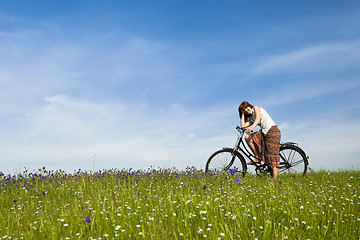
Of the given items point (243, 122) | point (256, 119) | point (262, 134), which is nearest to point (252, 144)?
point (262, 134)

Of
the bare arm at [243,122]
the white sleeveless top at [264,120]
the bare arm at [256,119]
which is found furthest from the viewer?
the bare arm at [243,122]

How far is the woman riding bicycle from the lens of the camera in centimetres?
951

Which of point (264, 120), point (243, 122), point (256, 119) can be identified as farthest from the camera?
point (243, 122)

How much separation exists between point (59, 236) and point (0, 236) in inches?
40.6

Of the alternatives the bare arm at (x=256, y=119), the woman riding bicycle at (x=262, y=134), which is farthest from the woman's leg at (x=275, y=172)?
the bare arm at (x=256, y=119)

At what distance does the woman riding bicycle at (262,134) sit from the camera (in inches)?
374

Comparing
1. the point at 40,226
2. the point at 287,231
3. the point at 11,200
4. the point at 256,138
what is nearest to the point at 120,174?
the point at 11,200

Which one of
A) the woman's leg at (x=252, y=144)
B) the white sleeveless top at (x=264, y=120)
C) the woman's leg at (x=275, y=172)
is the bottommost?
the woman's leg at (x=275, y=172)

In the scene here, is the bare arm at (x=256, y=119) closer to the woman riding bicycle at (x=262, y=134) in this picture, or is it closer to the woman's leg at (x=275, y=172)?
the woman riding bicycle at (x=262, y=134)

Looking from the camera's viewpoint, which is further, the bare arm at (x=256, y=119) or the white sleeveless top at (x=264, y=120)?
the white sleeveless top at (x=264, y=120)

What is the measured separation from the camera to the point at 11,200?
8.13 metres

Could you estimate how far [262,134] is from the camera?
9867mm

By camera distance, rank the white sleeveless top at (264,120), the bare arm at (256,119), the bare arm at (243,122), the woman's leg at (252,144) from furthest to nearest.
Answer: the woman's leg at (252,144), the bare arm at (243,122), the white sleeveless top at (264,120), the bare arm at (256,119)

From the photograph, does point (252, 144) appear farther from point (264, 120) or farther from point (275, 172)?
point (275, 172)
